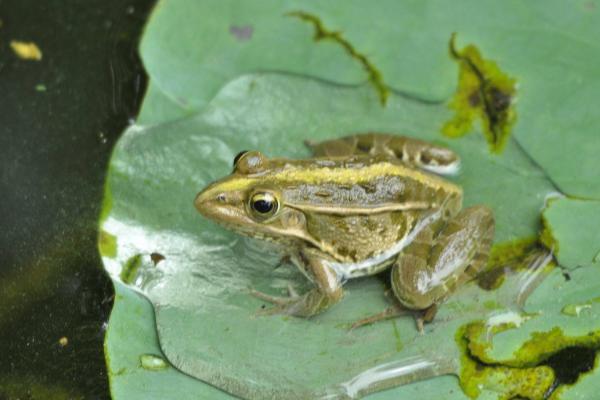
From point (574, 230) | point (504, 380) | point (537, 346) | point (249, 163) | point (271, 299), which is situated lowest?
point (271, 299)

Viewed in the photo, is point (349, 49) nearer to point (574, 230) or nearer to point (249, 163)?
point (249, 163)

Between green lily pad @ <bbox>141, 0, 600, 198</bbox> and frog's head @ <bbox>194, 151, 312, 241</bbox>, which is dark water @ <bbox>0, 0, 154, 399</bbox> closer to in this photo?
green lily pad @ <bbox>141, 0, 600, 198</bbox>

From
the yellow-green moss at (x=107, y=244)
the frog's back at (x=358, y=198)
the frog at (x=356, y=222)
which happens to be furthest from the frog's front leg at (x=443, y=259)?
the yellow-green moss at (x=107, y=244)

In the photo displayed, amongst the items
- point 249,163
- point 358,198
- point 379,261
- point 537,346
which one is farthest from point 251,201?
point 537,346

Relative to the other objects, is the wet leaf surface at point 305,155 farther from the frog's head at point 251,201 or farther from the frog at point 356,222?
the frog's head at point 251,201

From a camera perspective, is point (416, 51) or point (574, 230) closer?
point (574, 230)

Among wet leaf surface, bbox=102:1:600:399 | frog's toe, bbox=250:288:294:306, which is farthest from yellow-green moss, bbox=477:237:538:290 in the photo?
frog's toe, bbox=250:288:294:306
